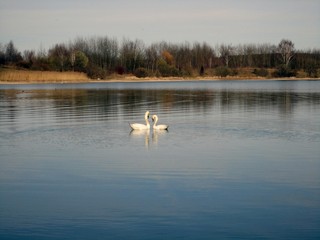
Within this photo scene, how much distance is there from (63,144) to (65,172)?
3879 mm

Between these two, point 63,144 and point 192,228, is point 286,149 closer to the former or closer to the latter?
point 63,144

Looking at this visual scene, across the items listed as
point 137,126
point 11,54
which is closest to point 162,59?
point 11,54

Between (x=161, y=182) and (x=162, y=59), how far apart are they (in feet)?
265

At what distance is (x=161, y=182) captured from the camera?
985 centimetres

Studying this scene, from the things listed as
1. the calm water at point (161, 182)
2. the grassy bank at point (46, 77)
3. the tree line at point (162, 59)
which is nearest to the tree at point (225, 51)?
the tree line at point (162, 59)

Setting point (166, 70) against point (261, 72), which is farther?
point (261, 72)

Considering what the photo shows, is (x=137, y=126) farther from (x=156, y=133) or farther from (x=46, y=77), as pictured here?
(x=46, y=77)

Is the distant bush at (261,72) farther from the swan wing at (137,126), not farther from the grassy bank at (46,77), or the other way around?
the swan wing at (137,126)

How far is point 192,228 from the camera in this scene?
724 cm

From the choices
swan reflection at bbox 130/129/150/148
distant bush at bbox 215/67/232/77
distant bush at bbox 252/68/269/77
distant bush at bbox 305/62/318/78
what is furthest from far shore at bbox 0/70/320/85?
swan reflection at bbox 130/129/150/148

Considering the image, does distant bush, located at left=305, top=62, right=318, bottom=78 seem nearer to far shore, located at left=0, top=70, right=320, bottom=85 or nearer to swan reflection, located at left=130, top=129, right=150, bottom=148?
far shore, located at left=0, top=70, right=320, bottom=85

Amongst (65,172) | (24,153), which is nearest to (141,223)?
(65,172)

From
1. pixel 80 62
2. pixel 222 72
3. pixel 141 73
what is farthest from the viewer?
pixel 222 72

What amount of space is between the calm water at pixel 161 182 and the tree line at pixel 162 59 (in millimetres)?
Result: 61587
